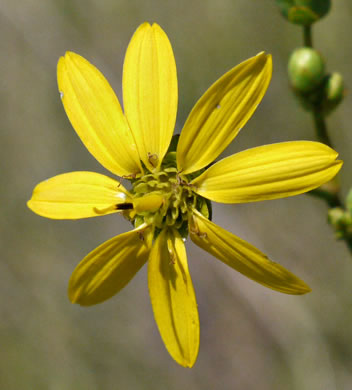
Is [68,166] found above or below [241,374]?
above

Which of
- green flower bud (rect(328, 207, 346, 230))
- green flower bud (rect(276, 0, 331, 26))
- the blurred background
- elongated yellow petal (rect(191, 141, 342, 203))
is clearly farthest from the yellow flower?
the blurred background

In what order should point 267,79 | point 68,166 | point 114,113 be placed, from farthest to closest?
point 68,166
point 114,113
point 267,79

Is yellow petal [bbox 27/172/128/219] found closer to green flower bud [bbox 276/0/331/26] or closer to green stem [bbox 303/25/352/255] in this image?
green stem [bbox 303/25/352/255]

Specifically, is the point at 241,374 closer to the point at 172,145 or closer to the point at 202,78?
the point at 202,78

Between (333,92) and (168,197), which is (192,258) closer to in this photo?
(333,92)

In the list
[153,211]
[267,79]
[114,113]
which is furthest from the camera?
[153,211]

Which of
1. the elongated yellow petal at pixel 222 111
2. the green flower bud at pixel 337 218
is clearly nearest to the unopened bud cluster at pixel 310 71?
the green flower bud at pixel 337 218

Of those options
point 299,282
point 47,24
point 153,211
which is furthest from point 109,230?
point 299,282

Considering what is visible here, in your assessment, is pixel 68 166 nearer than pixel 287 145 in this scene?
No
